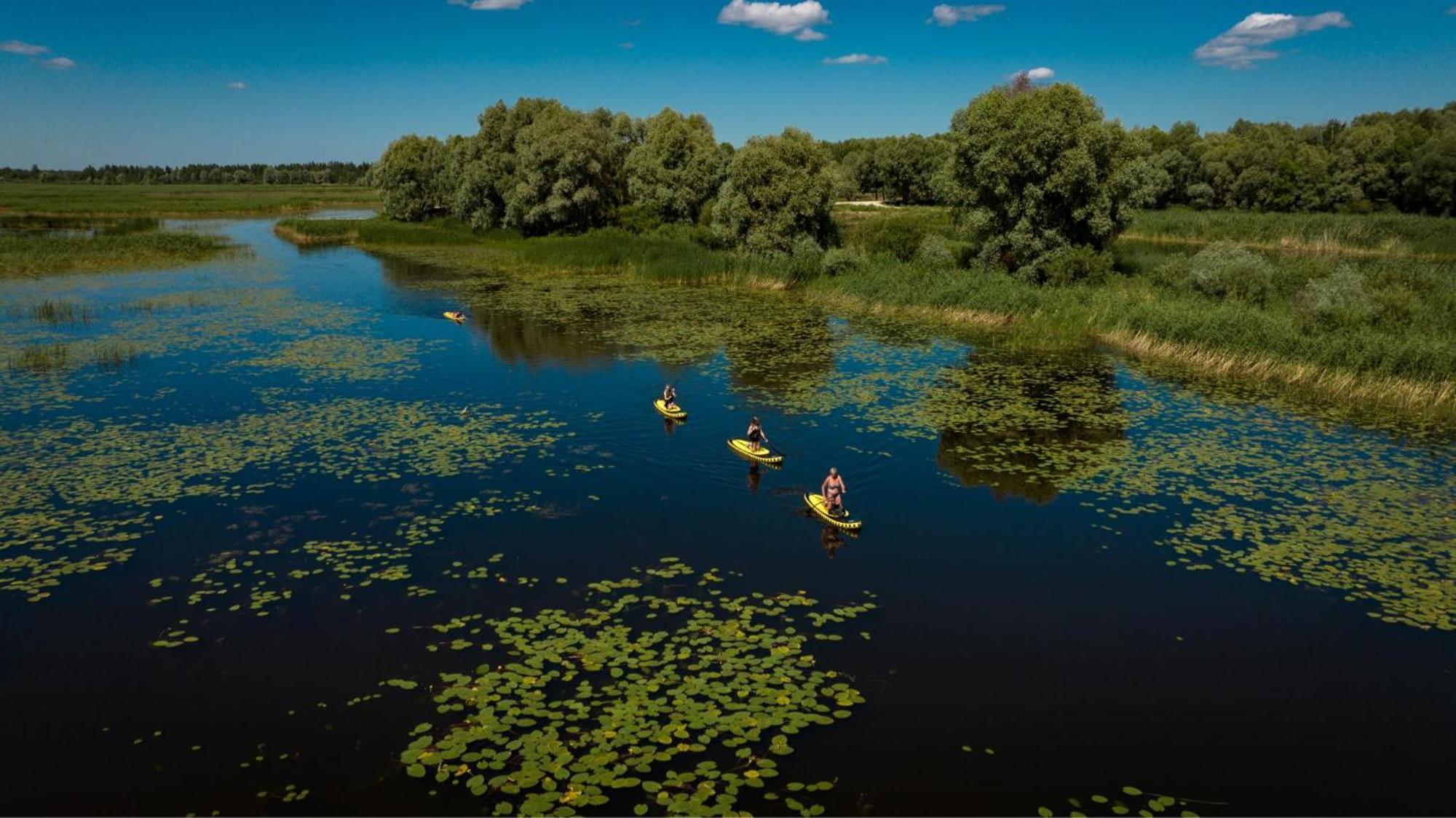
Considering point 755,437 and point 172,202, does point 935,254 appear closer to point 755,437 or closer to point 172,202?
point 755,437

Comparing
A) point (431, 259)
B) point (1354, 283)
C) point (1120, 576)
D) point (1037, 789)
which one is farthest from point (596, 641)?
point (431, 259)

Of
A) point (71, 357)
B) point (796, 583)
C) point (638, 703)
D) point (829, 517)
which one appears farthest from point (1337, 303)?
point (71, 357)

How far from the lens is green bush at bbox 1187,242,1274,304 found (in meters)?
37.9

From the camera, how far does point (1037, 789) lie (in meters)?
10.4

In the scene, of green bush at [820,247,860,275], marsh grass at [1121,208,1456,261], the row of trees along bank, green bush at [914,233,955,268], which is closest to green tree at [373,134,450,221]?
the row of trees along bank

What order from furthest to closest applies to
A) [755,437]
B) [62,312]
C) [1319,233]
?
[1319,233] → [62,312] → [755,437]

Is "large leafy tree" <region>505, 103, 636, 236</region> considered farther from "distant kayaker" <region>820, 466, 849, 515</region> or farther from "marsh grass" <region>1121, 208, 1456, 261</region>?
"distant kayaker" <region>820, 466, 849, 515</region>

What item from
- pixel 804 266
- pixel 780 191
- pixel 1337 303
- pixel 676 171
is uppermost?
pixel 676 171

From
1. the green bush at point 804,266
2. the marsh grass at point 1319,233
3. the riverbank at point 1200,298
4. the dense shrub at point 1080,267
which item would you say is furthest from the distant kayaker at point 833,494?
the marsh grass at point 1319,233

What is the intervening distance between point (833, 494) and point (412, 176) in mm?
91499

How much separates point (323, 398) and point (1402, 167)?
94.7 metres

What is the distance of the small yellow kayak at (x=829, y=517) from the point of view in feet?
57.5

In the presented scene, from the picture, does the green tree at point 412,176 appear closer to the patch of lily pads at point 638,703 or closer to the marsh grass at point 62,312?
the marsh grass at point 62,312

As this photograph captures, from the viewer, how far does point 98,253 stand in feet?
214
